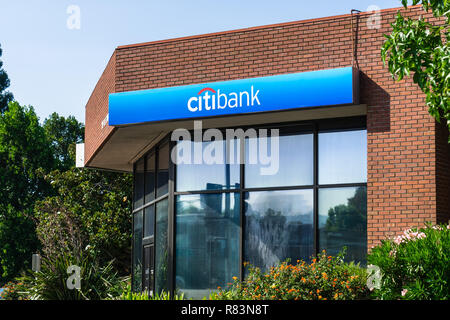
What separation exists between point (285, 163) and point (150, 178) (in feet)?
17.8

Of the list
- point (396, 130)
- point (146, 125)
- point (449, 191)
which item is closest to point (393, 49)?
point (396, 130)

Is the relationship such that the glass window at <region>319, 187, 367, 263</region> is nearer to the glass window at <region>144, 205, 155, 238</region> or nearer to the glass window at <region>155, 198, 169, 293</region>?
the glass window at <region>155, 198, 169, 293</region>

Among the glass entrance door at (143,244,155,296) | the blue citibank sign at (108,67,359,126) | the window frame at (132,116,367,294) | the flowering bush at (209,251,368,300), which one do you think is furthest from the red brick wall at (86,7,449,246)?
the glass entrance door at (143,244,155,296)

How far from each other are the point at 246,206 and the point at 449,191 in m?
4.28

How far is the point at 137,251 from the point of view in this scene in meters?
19.9

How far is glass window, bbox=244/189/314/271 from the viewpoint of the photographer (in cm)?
1387

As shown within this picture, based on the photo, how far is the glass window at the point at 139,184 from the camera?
1978cm

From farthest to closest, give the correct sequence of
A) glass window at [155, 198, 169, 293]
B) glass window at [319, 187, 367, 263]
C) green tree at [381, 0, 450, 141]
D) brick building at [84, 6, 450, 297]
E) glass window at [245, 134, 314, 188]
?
glass window at [155, 198, 169, 293] < glass window at [245, 134, 314, 188] < glass window at [319, 187, 367, 263] < brick building at [84, 6, 450, 297] < green tree at [381, 0, 450, 141]

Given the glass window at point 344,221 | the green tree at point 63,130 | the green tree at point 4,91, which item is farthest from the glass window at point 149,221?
the green tree at point 4,91

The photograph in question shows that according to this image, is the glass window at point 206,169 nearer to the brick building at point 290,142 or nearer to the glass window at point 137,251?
the brick building at point 290,142

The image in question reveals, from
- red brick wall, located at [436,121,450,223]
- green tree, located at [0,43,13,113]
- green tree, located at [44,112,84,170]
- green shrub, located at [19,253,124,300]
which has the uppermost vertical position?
green tree, located at [0,43,13,113]

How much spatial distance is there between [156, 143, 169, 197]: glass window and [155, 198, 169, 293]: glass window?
303 millimetres

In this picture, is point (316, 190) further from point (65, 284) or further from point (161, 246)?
point (65, 284)
